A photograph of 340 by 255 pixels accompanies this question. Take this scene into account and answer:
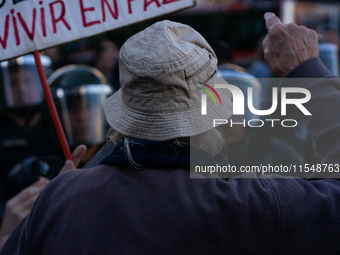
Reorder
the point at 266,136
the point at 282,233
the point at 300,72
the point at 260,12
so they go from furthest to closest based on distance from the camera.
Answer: the point at 260,12
the point at 266,136
the point at 300,72
the point at 282,233

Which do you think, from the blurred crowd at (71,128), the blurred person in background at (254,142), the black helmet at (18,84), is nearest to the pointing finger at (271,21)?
the blurred crowd at (71,128)

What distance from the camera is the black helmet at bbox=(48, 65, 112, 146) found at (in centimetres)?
326

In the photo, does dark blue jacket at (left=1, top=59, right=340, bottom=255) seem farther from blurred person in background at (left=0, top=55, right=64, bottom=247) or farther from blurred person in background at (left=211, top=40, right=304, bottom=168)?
blurred person in background at (left=0, top=55, right=64, bottom=247)

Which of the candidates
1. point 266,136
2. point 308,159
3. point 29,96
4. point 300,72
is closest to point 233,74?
point 266,136

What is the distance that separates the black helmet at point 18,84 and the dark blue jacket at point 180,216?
315cm

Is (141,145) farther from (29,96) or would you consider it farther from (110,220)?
(29,96)

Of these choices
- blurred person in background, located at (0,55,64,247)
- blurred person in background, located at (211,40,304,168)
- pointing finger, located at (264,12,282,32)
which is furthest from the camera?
blurred person in background, located at (0,55,64,247)

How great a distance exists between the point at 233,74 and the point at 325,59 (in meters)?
0.87

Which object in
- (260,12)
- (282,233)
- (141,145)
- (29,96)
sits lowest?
(260,12)


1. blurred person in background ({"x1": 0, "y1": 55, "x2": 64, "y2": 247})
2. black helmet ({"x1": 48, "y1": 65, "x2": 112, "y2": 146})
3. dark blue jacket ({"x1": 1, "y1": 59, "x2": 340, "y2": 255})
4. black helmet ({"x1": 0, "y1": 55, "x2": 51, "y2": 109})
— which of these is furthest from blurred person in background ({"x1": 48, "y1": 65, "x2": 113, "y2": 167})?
dark blue jacket ({"x1": 1, "y1": 59, "x2": 340, "y2": 255})

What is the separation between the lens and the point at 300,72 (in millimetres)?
1360

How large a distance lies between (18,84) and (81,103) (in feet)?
3.66

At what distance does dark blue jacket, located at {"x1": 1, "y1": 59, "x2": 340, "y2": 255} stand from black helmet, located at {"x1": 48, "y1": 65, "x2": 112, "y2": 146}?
2041 mm

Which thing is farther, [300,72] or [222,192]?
[300,72]
